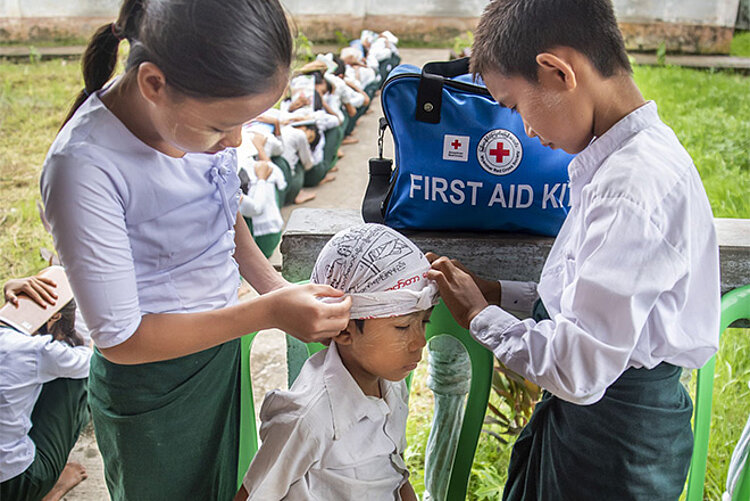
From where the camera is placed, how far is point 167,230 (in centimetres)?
116

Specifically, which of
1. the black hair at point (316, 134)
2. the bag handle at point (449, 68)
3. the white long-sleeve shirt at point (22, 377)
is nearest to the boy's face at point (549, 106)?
the bag handle at point (449, 68)

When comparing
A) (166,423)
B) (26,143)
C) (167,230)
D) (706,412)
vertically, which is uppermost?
(167,230)

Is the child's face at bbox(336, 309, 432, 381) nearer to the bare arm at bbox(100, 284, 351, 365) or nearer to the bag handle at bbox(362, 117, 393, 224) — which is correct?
the bare arm at bbox(100, 284, 351, 365)

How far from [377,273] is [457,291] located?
0.17 m

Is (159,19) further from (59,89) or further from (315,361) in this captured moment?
(59,89)

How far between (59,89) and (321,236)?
6815 mm

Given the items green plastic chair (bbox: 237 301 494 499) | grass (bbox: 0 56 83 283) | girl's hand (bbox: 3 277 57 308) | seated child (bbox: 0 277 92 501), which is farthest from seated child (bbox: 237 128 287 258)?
green plastic chair (bbox: 237 301 494 499)

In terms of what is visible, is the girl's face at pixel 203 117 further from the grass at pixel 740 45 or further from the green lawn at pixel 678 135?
the grass at pixel 740 45

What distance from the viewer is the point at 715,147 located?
19.1 feet

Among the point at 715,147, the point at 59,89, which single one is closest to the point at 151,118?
the point at 715,147

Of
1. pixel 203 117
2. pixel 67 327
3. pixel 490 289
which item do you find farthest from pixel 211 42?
pixel 67 327

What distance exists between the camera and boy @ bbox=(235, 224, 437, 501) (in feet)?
4.19

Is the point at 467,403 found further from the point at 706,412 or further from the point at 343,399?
the point at 706,412

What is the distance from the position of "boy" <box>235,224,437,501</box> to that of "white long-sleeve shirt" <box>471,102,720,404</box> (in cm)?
21
